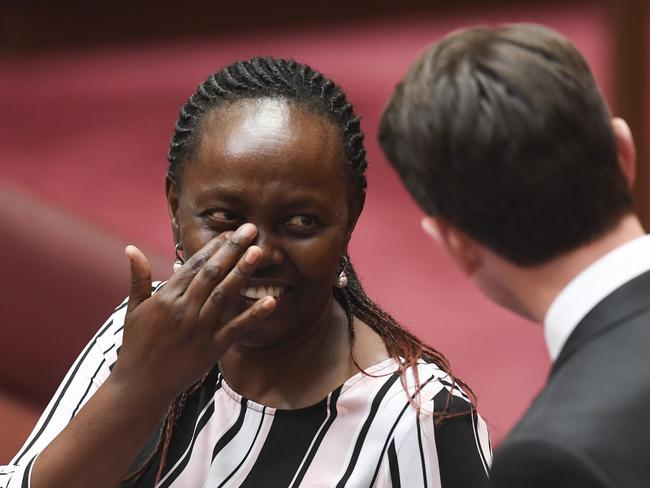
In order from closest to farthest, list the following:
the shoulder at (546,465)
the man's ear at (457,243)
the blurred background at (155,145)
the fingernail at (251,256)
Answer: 1. the shoulder at (546,465)
2. the man's ear at (457,243)
3. the fingernail at (251,256)
4. the blurred background at (155,145)

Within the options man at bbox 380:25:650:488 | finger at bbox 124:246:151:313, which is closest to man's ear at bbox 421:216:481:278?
man at bbox 380:25:650:488

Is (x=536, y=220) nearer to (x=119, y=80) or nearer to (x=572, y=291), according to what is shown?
(x=572, y=291)

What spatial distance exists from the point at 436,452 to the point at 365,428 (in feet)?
0.27

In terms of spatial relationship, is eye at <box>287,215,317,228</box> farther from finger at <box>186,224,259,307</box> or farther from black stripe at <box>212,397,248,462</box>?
black stripe at <box>212,397,248,462</box>

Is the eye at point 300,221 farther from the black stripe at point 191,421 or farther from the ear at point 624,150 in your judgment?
the ear at point 624,150

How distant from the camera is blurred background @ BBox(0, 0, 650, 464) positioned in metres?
2.11

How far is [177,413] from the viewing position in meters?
1.21

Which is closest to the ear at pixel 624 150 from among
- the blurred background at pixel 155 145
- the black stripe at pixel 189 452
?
the black stripe at pixel 189 452

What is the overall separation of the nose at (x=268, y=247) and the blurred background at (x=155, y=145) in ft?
3.29

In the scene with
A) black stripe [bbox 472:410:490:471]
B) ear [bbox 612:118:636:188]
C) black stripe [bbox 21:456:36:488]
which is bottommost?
black stripe [bbox 472:410:490:471]

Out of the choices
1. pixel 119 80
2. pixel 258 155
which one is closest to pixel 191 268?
pixel 258 155

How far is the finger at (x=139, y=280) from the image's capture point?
106cm

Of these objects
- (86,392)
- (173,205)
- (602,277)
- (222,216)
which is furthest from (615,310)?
(86,392)

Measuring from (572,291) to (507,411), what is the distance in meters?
1.41
